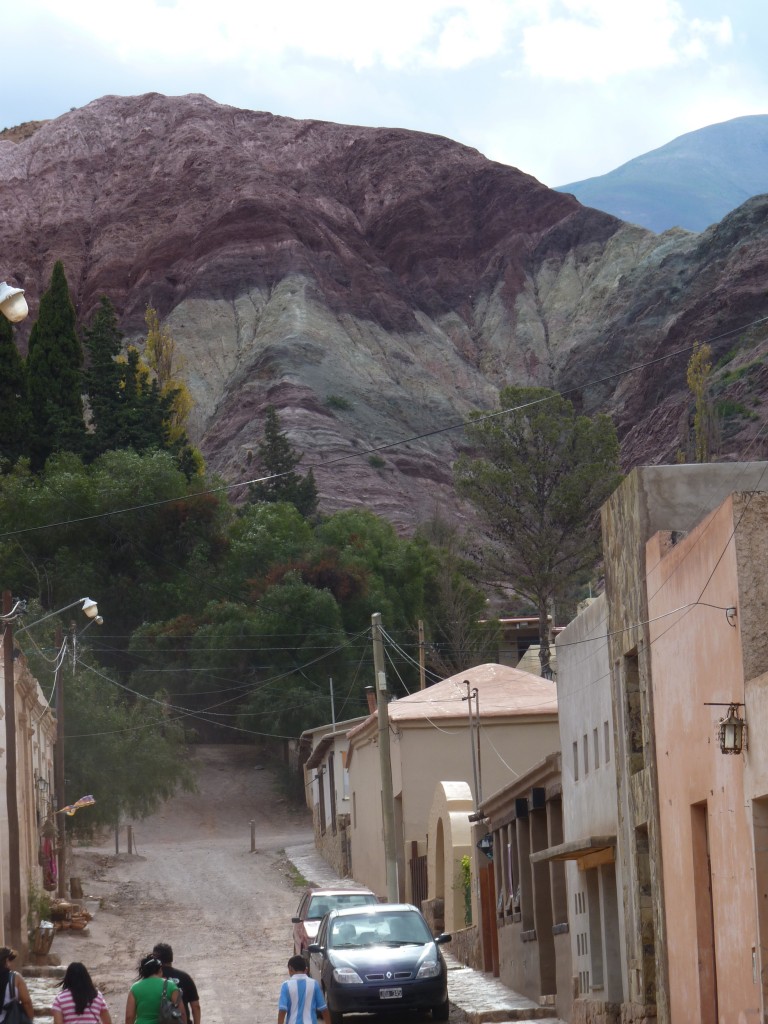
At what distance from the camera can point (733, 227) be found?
118 meters

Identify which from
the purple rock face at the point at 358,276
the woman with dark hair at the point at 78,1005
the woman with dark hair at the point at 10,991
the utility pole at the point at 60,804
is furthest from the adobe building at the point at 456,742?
the purple rock face at the point at 358,276

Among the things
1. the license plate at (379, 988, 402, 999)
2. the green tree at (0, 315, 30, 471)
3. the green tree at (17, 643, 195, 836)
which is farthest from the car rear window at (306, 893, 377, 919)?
the green tree at (0, 315, 30, 471)

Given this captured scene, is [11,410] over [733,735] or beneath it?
over

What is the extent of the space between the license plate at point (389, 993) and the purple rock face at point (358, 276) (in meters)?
82.8

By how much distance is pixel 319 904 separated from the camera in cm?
2467

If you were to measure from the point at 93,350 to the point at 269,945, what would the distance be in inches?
2172

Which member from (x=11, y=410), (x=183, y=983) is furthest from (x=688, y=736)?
(x=11, y=410)

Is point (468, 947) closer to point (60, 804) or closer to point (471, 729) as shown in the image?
point (471, 729)

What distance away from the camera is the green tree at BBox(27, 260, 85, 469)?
252 ft

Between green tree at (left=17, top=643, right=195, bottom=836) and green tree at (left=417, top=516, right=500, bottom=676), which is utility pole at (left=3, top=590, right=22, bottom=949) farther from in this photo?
green tree at (left=417, top=516, right=500, bottom=676)

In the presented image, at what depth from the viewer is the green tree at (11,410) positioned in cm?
7625

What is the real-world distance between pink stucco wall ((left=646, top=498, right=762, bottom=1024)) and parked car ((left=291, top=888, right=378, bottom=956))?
369 inches

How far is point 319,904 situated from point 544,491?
4408 cm

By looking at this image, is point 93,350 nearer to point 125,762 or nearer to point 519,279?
point 125,762
